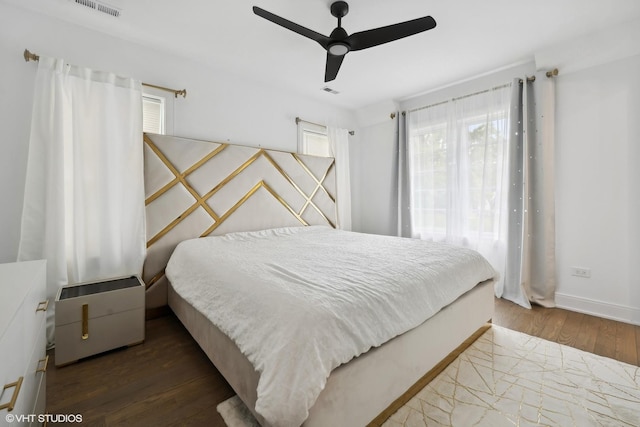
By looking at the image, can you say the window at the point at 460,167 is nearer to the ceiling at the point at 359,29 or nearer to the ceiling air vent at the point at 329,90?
the ceiling at the point at 359,29

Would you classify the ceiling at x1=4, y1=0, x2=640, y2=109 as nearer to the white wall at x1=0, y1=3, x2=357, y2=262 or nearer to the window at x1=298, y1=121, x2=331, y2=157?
the white wall at x1=0, y1=3, x2=357, y2=262

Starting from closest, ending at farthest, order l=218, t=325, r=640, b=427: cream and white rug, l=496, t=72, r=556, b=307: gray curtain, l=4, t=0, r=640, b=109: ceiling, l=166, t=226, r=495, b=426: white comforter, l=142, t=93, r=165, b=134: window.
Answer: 1. l=166, t=226, r=495, b=426: white comforter
2. l=218, t=325, r=640, b=427: cream and white rug
3. l=4, t=0, r=640, b=109: ceiling
4. l=142, t=93, r=165, b=134: window
5. l=496, t=72, r=556, b=307: gray curtain

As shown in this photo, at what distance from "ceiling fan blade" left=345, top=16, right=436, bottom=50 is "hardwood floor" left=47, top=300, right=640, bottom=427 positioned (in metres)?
2.64

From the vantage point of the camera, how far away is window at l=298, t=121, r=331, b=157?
411 centimetres

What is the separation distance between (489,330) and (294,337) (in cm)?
222

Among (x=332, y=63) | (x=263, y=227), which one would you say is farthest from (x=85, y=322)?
(x=332, y=63)

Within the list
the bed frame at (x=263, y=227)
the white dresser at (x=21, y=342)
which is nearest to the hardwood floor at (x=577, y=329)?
the bed frame at (x=263, y=227)

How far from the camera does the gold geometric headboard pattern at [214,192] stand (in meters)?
2.72

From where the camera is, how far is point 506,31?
8.39ft

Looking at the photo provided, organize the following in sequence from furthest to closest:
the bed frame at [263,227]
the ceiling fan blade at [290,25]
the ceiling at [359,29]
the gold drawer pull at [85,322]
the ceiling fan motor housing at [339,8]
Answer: the ceiling at [359,29]
the ceiling fan motor housing at [339,8]
the gold drawer pull at [85,322]
the ceiling fan blade at [290,25]
the bed frame at [263,227]

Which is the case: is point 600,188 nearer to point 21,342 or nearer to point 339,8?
point 339,8

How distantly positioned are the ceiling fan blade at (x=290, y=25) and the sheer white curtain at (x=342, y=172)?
2384 millimetres

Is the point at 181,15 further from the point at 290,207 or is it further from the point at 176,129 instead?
the point at 290,207

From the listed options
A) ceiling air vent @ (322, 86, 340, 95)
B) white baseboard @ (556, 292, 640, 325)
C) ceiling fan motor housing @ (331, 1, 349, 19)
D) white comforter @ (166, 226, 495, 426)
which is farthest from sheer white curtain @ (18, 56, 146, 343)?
white baseboard @ (556, 292, 640, 325)
